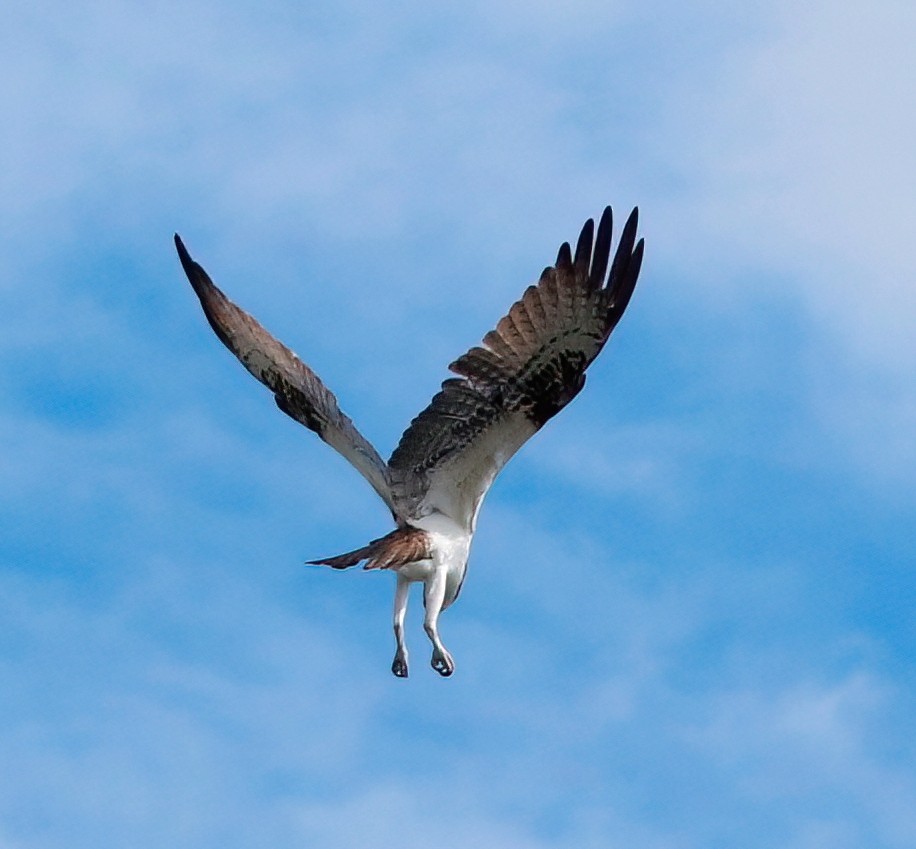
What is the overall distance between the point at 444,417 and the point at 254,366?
213 cm

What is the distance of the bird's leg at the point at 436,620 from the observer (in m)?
20.1

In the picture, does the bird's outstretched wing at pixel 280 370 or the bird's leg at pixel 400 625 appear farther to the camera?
the bird's outstretched wing at pixel 280 370

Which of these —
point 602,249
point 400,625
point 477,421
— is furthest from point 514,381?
point 400,625

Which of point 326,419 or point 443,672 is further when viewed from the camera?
point 326,419

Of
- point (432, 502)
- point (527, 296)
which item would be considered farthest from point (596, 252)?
point (432, 502)

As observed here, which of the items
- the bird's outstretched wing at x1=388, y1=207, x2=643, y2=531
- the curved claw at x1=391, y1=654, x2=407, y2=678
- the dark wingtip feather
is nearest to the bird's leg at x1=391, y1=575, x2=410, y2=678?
the curved claw at x1=391, y1=654, x2=407, y2=678

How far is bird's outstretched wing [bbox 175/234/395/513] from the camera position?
2125cm

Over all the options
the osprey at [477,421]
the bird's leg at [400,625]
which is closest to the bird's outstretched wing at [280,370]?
the osprey at [477,421]

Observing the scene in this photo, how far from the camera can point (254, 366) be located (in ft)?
72.0

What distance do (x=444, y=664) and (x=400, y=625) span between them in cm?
51

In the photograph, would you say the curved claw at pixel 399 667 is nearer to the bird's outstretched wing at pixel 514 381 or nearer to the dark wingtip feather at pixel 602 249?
the bird's outstretched wing at pixel 514 381

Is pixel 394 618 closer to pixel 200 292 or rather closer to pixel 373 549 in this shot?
pixel 373 549

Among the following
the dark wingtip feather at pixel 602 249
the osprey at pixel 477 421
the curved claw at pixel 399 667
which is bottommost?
the curved claw at pixel 399 667

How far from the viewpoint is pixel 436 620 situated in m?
20.4
